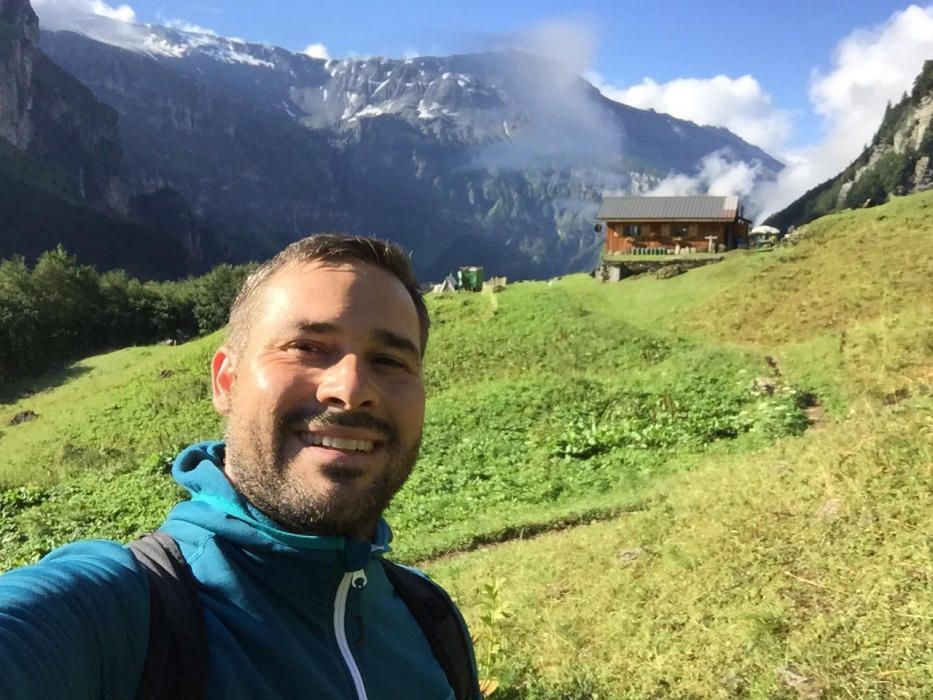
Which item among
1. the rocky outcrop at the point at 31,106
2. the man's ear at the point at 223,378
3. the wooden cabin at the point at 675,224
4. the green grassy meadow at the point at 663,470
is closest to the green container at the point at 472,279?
the green grassy meadow at the point at 663,470

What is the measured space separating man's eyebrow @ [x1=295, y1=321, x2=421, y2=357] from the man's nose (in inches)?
4.5

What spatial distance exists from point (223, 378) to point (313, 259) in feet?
1.75

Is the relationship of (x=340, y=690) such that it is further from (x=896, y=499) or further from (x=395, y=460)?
(x=896, y=499)

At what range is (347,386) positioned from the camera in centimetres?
221

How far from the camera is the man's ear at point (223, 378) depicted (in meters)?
2.42

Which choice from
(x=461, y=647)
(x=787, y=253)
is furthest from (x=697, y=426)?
(x=787, y=253)

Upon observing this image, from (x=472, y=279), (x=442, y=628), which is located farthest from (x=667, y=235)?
(x=442, y=628)

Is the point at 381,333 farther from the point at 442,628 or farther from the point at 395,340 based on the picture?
the point at 442,628

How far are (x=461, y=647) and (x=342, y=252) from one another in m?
1.59

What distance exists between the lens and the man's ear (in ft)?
7.95

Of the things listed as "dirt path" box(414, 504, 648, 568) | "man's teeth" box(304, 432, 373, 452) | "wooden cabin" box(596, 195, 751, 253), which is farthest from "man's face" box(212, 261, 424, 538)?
"wooden cabin" box(596, 195, 751, 253)

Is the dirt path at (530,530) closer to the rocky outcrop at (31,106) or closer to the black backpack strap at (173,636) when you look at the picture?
the black backpack strap at (173,636)

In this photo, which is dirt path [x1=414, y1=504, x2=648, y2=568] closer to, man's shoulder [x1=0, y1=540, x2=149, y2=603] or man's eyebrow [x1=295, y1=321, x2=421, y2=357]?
man's eyebrow [x1=295, y1=321, x2=421, y2=357]

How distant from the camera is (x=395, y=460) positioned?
2.32 m
